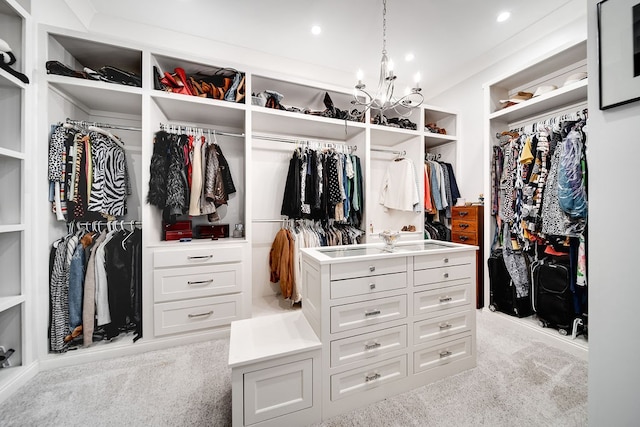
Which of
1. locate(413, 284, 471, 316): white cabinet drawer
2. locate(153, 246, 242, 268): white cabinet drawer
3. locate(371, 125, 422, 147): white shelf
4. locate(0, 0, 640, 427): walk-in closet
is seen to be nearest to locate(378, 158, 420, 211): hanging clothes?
locate(0, 0, 640, 427): walk-in closet

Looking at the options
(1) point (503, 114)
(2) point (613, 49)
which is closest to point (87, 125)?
(2) point (613, 49)

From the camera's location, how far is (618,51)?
72 cm

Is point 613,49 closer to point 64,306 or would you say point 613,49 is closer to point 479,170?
point 479,170

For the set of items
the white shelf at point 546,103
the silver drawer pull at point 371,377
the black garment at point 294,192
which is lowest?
the silver drawer pull at point 371,377

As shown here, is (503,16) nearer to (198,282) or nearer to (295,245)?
(295,245)

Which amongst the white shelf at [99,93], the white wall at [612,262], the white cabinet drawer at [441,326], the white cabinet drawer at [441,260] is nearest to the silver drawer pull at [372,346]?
the white cabinet drawer at [441,326]

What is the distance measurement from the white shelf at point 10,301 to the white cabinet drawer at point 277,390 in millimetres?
1579

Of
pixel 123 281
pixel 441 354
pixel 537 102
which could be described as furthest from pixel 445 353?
pixel 123 281

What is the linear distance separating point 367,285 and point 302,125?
6.38 feet

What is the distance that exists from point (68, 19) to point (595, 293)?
3.87 metres

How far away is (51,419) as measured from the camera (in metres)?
1.25

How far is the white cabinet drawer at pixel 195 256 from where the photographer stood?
75.2 inches

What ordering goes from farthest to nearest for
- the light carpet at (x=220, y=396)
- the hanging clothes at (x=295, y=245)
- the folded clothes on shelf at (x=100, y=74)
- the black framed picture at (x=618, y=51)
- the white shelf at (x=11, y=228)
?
the hanging clothes at (x=295, y=245) < the folded clothes on shelf at (x=100, y=74) < the white shelf at (x=11, y=228) < the light carpet at (x=220, y=396) < the black framed picture at (x=618, y=51)

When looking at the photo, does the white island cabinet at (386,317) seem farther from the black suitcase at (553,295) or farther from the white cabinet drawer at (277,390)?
the black suitcase at (553,295)
